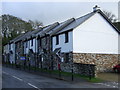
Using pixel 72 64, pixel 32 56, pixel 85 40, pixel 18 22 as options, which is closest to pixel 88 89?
pixel 72 64

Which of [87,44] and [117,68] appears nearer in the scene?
[117,68]

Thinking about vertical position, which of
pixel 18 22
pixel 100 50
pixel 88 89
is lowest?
pixel 88 89

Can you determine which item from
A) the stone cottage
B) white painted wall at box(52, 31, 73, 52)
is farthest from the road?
white painted wall at box(52, 31, 73, 52)

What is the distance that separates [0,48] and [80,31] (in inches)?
1940

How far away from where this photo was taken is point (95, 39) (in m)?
32.7

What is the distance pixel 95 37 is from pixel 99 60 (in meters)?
3.16

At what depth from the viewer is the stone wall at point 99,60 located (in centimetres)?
3134

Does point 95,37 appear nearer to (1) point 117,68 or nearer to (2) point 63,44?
(2) point 63,44

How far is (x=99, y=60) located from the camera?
107ft

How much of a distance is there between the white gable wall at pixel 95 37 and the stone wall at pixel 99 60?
0.54 meters

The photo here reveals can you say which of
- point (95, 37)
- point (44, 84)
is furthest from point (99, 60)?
point (44, 84)

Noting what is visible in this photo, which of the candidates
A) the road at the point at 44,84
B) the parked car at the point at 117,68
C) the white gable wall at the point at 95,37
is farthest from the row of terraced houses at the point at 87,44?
the road at the point at 44,84

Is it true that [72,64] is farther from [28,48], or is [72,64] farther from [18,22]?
[18,22]

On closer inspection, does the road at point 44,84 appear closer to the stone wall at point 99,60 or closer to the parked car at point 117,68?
the stone wall at point 99,60
